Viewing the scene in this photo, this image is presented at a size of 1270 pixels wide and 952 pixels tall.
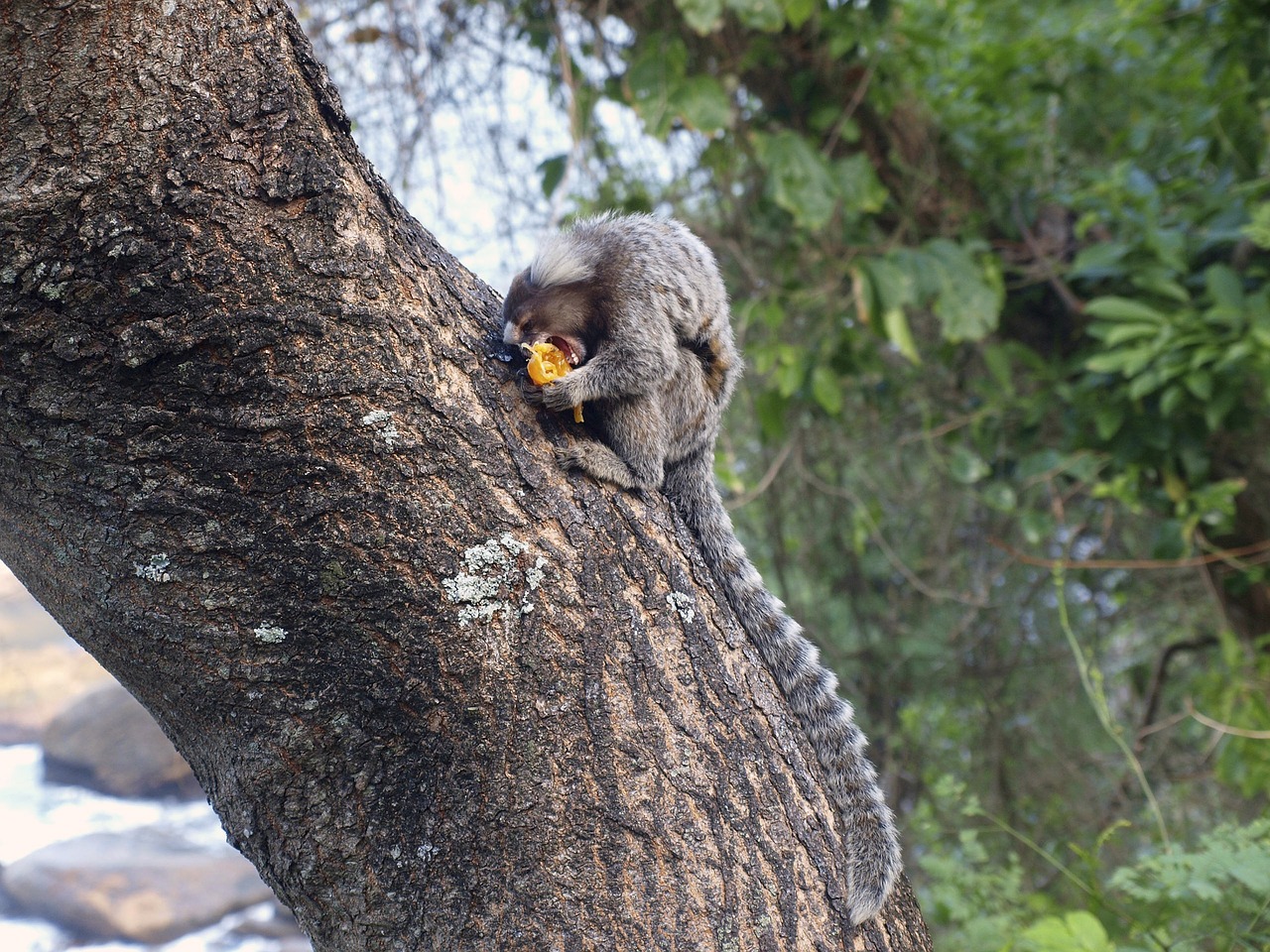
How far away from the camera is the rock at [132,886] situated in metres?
3.55

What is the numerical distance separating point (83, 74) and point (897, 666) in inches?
148

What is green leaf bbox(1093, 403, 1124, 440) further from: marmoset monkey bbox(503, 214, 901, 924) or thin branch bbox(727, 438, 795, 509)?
marmoset monkey bbox(503, 214, 901, 924)

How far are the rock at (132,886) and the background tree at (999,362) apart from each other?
2.90 meters

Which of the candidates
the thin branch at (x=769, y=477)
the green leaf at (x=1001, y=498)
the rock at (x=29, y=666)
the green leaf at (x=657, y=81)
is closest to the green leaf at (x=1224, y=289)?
the green leaf at (x=1001, y=498)

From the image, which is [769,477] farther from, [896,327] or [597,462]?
[597,462]

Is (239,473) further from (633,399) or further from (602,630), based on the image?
(633,399)

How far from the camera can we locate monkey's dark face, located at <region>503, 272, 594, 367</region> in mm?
1785

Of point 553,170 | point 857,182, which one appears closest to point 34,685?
point 553,170

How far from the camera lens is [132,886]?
391 cm

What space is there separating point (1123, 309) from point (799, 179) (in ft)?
3.37

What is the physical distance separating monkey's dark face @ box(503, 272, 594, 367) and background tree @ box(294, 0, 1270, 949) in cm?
104

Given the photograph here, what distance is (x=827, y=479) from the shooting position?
3.98 metres

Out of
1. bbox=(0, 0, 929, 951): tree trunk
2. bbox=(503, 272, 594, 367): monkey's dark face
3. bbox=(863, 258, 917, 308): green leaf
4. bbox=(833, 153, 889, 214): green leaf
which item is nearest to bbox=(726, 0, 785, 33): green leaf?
bbox=(833, 153, 889, 214): green leaf

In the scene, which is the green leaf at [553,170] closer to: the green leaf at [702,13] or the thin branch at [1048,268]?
the green leaf at [702,13]
